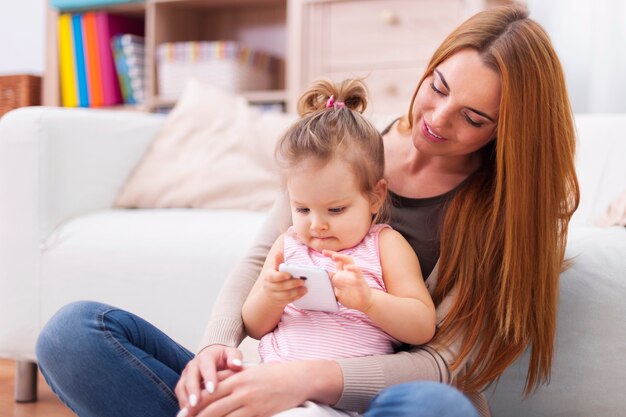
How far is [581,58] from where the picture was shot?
224 centimetres

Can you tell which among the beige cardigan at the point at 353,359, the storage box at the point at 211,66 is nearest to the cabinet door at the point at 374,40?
the storage box at the point at 211,66

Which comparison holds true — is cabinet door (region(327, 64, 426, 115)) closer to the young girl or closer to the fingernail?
the young girl

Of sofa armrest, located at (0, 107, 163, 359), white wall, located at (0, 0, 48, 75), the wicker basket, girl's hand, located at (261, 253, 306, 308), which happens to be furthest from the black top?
white wall, located at (0, 0, 48, 75)

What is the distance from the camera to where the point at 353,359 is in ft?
3.14

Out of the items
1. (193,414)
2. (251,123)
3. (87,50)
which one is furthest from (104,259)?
(87,50)

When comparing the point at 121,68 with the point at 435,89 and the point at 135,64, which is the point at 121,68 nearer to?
the point at 135,64

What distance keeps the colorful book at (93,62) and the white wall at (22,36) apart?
21.3 inches

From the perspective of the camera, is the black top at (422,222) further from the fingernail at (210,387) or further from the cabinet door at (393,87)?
the cabinet door at (393,87)

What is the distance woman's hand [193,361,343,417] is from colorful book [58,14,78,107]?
6.92 feet

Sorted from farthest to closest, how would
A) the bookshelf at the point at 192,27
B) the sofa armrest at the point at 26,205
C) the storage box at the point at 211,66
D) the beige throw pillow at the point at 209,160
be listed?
the bookshelf at the point at 192,27
the storage box at the point at 211,66
the beige throw pillow at the point at 209,160
the sofa armrest at the point at 26,205

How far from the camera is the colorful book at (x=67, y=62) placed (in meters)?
2.81

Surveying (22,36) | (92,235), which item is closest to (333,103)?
(92,235)

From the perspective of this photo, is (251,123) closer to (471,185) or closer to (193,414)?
(471,185)

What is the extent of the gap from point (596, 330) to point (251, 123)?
1.13 meters
